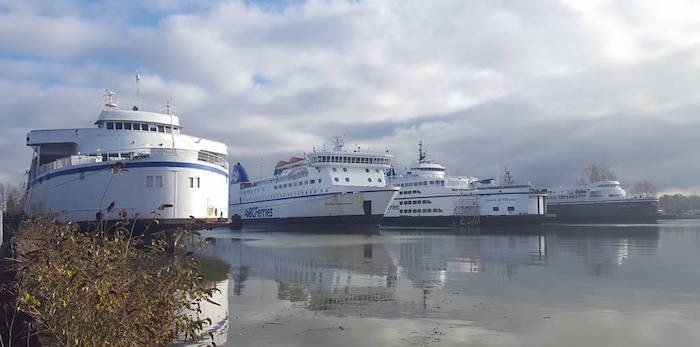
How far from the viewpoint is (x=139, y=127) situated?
1158 inches

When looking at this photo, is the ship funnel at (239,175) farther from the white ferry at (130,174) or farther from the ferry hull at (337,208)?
the white ferry at (130,174)

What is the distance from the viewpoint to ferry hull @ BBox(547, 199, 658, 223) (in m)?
77.9

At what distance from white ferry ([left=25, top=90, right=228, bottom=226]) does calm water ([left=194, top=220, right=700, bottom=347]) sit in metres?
5.05

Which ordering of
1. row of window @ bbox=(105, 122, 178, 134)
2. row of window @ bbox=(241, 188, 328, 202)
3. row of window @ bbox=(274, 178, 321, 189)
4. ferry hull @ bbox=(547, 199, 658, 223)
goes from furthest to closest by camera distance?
ferry hull @ bbox=(547, 199, 658, 223) < row of window @ bbox=(274, 178, 321, 189) < row of window @ bbox=(241, 188, 328, 202) < row of window @ bbox=(105, 122, 178, 134)

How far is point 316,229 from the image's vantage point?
194 ft

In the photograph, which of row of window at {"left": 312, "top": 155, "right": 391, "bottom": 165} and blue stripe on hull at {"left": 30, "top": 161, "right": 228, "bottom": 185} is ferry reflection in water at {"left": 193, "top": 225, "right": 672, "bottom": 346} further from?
row of window at {"left": 312, "top": 155, "right": 391, "bottom": 165}

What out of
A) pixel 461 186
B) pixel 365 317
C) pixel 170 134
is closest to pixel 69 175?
pixel 170 134

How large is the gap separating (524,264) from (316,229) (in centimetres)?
4095

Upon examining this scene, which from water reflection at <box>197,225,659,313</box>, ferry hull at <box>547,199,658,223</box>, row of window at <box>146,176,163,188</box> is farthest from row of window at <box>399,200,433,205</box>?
row of window at <box>146,176,163,188</box>

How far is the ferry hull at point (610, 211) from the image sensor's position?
77.9 m

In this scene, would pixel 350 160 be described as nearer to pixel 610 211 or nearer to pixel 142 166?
pixel 142 166

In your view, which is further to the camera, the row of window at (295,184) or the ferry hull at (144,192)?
the row of window at (295,184)

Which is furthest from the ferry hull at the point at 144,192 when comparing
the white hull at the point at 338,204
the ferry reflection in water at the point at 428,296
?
the white hull at the point at 338,204

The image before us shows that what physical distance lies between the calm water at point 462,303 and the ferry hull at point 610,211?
6436 centimetres
